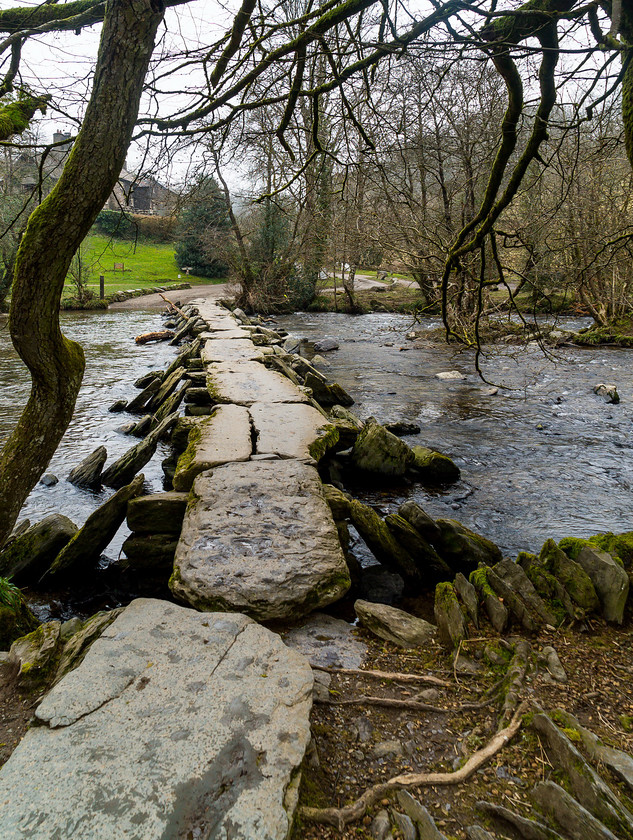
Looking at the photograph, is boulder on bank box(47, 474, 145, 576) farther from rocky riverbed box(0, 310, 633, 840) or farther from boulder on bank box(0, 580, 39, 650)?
boulder on bank box(0, 580, 39, 650)

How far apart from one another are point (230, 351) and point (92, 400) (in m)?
2.61

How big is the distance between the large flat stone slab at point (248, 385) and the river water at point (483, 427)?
119 cm

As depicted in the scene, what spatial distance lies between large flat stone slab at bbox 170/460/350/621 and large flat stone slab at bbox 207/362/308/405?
2425mm

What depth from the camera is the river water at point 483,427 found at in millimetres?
Answer: 4883

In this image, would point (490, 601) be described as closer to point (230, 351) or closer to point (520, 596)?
point (520, 596)

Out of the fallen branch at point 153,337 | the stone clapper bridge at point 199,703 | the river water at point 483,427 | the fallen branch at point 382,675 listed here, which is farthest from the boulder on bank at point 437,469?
the fallen branch at point 153,337

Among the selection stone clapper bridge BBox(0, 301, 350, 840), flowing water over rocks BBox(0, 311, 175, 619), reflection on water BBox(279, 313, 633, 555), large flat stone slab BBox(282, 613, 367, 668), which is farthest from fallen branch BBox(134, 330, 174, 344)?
large flat stone slab BBox(282, 613, 367, 668)

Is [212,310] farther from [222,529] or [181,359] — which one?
[222,529]

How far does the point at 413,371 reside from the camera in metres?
11.1

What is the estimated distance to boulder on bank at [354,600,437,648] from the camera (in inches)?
104

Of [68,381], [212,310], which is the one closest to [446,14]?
[68,381]

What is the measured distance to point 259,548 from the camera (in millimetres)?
3047

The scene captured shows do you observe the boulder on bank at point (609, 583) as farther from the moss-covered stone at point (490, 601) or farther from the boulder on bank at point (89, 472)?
the boulder on bank at point (89, 472)

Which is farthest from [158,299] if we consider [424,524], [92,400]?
[424,524]
